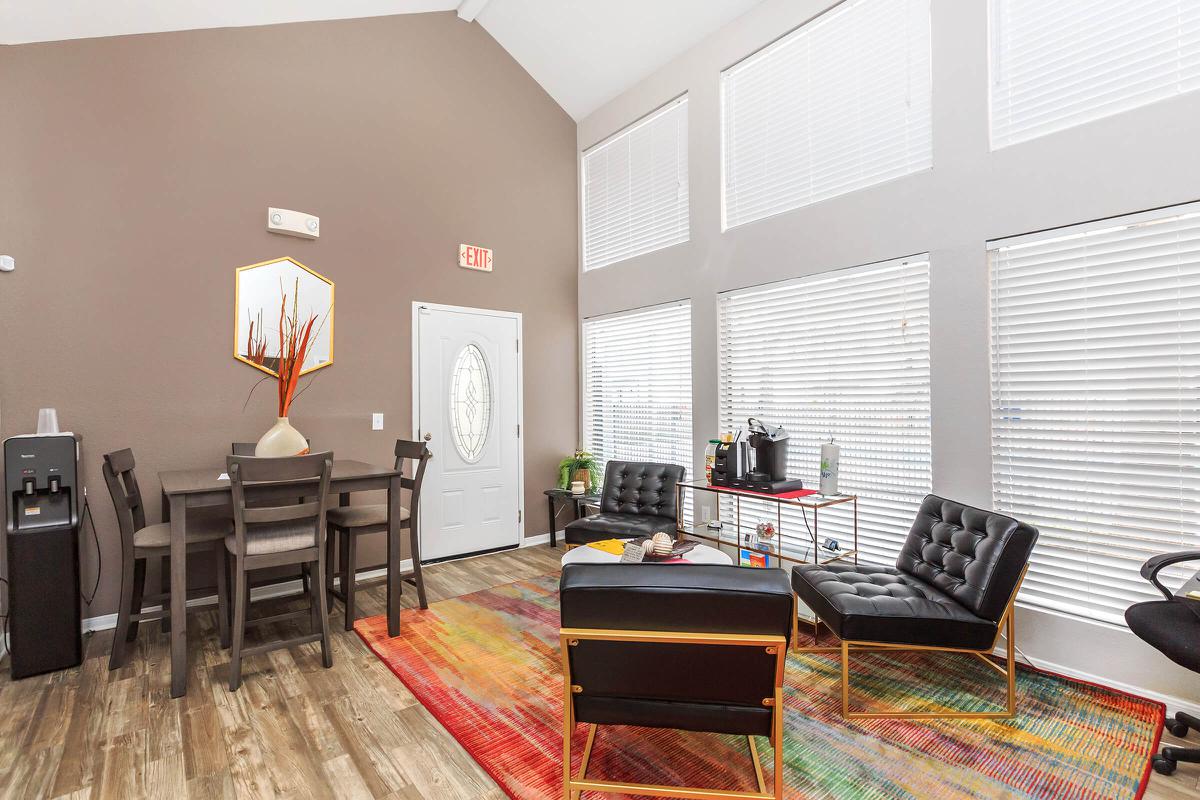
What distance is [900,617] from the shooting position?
234 centimetres

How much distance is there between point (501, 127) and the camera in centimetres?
521

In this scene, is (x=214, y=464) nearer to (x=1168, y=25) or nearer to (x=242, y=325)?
(x=242, y=325)

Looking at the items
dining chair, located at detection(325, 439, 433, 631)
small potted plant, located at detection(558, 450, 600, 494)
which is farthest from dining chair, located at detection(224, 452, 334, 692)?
small potted plant, located at detection(558, 450, 600, 494)

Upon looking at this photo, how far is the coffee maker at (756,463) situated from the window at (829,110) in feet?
5.41

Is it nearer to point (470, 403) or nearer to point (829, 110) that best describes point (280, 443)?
point (470, 403)

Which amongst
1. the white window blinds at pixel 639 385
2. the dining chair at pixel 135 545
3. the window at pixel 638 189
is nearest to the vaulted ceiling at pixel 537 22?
the window at pixel 638 189

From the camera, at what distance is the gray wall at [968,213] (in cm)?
249

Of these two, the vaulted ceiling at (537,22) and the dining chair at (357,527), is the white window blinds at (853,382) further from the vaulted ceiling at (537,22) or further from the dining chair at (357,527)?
the dining chair at (357,527)

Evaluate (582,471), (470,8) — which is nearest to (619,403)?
(582,471)

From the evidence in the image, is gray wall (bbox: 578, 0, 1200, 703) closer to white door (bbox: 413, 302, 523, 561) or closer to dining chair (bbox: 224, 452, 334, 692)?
white door (bbox: 413, 302, 523, 561)

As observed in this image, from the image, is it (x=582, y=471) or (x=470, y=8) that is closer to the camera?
(x=470, y=8)

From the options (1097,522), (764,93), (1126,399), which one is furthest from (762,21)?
(1097,522)

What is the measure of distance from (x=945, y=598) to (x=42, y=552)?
4.36 meters

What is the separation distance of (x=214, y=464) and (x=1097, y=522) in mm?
5102
